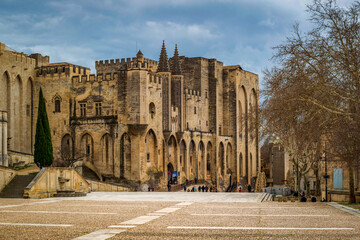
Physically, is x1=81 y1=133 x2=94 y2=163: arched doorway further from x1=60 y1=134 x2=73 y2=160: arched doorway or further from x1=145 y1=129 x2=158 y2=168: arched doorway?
x1=145 y1=129 x2=158 y2=168: arched doorway

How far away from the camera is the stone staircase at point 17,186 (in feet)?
102

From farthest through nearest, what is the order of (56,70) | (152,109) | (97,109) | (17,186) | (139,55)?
(139,55)
(56,70)
(152,109)
(97,109)
(17,186)

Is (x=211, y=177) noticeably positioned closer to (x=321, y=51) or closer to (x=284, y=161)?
(x=284, y=161)

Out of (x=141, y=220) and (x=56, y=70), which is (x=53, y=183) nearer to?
(x=141, y=220)

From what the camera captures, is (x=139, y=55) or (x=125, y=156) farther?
(x=139, y=55)

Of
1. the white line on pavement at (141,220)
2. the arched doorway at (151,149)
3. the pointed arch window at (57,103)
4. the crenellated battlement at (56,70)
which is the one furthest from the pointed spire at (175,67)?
the white line on pavement at (141,220)

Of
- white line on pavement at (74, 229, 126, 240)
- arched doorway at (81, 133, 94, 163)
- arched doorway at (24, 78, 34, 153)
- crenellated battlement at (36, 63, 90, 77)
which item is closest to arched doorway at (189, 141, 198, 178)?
arched doorway at (81, 133, 94, 163)

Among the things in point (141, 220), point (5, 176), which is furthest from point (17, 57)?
point (141, 220)

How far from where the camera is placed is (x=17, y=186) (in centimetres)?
3225

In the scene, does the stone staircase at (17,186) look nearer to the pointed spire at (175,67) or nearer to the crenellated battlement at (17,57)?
the crenellated battlement at (17,57)

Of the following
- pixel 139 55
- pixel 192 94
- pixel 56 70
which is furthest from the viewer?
pixel 192 94

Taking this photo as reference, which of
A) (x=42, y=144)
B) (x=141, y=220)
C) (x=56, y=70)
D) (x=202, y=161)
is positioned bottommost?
(x=141, y=220)

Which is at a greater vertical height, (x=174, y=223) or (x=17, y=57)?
(x=17, y=57)

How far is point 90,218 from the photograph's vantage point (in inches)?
708
